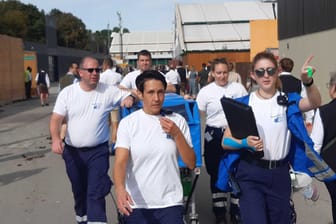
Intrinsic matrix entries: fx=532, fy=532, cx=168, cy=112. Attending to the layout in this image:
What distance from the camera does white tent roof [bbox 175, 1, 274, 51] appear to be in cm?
6606

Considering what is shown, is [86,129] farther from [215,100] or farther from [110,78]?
[110,78]

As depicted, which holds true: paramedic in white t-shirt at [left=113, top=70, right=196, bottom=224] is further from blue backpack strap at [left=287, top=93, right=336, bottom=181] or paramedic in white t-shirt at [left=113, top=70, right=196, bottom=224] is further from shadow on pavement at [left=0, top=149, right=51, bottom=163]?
shadow on pavement at [left=0, top=149, right=51, bottom=163]

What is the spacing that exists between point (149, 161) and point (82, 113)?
2.00 meters

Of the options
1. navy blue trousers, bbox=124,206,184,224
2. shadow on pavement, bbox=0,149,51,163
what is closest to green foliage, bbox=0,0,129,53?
shadow on pavement, bbox=0,149,51,163

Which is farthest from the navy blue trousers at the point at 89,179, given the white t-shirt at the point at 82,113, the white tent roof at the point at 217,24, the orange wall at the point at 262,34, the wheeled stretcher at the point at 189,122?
the white tent roof at the point at 217,24

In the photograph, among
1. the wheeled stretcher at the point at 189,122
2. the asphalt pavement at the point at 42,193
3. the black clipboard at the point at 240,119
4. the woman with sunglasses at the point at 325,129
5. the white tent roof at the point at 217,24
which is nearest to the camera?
the black clipboard at the point at 240,119

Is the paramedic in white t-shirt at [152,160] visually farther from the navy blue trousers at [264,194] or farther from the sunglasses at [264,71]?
the sunglasses at [264,71]

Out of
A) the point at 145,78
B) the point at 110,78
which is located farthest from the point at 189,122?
the point at 110,78

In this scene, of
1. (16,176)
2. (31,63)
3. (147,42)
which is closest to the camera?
(16,176)

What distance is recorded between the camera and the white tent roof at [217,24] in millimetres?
66062

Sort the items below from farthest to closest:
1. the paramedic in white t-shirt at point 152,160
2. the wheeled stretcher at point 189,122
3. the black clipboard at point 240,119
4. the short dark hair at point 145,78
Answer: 1. the wheeled stretcher at point 189,122
2. the black clipboard at point 240,119
3. the short dark hair at point 145,78
4. the paramedic in white t-shirt at point 152,160

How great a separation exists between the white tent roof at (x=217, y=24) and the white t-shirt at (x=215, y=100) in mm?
57078

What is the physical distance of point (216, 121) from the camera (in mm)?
6367

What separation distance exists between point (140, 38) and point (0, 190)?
117113mm
